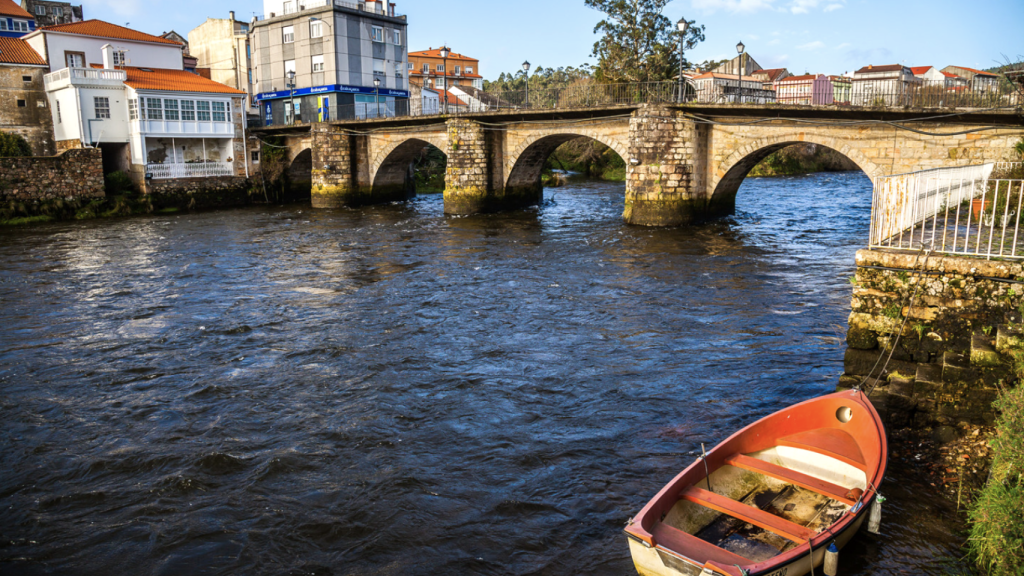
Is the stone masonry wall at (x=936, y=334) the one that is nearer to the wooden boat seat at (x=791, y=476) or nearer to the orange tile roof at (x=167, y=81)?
the wooden boat seat at (x=791, y=476)

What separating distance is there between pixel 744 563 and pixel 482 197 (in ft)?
85.8

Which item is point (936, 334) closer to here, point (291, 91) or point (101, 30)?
point (101, 30)

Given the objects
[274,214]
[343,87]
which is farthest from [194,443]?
[343,87]

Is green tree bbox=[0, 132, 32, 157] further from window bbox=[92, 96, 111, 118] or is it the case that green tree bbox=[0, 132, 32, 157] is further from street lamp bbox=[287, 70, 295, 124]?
street lamp bbox=[287, 70, 295, 124]

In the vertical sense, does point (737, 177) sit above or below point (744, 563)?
above

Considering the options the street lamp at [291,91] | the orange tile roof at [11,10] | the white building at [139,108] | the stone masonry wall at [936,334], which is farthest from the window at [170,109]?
the stone masonry wall at [936,334]

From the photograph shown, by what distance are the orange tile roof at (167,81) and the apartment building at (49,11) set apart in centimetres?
1032

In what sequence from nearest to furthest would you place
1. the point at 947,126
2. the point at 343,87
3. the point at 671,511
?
the point at 671,511 → the point at 947,126 → the point at 343,87

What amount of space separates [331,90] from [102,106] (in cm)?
1379

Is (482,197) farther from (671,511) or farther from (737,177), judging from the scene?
(671,511)

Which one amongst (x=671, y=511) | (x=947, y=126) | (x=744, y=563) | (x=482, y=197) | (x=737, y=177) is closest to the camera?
(x=744, y=563)

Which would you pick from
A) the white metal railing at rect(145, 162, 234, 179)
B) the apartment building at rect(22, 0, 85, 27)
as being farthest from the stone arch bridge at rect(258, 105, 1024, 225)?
the apartment building at rect(22, 0, 85, 27)

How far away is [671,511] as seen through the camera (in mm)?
5812

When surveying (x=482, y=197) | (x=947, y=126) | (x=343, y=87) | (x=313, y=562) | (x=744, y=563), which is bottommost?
(x=313, y=562)
